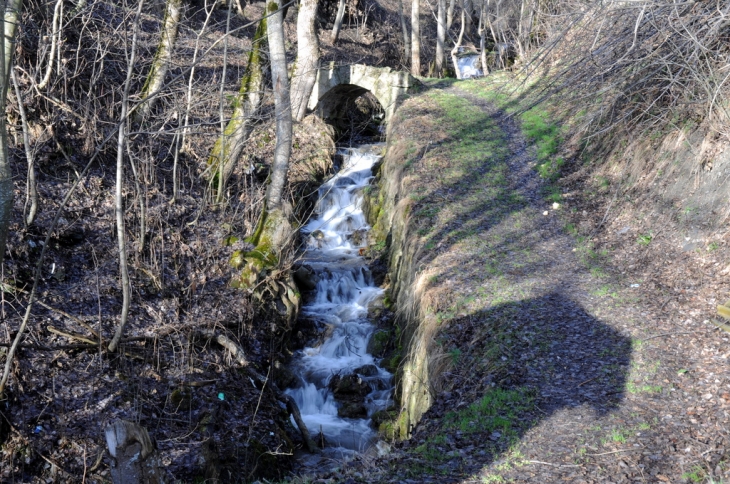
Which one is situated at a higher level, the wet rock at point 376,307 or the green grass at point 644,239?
Result: the green grass at point 644,239

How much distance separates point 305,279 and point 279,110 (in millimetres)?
3605

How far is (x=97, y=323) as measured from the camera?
26.9ft

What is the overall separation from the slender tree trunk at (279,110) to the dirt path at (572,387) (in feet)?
13.8

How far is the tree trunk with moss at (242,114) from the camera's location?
40.1 feet

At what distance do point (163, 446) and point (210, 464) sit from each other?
61 cm

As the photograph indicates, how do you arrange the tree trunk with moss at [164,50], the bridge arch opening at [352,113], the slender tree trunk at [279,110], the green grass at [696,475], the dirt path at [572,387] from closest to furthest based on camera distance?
the green grass at [696,475] → the dirt path at [572,387] → the slender tree trunk at [279,110] → the tree trunk with moss at [164,50] → the bridge arch opening at [352,113]

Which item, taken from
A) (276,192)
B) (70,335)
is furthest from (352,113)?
(70,335)

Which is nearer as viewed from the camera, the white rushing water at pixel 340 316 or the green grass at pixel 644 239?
the green grass at pixel 644 239

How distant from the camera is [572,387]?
609cm

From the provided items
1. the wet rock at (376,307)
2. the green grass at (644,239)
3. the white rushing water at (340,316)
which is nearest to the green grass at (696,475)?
the white rushing water at (340,316)

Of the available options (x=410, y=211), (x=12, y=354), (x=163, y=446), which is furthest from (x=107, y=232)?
(x=410, y=211)

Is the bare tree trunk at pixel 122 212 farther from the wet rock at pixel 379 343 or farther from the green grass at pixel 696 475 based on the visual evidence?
the green grass at pixel 696 475

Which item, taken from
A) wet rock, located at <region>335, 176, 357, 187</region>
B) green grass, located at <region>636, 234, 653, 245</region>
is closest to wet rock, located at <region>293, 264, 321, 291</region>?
wet rock, located at <region>335, 176, 357, 187</region>

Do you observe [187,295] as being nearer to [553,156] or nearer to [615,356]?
[615,356]
